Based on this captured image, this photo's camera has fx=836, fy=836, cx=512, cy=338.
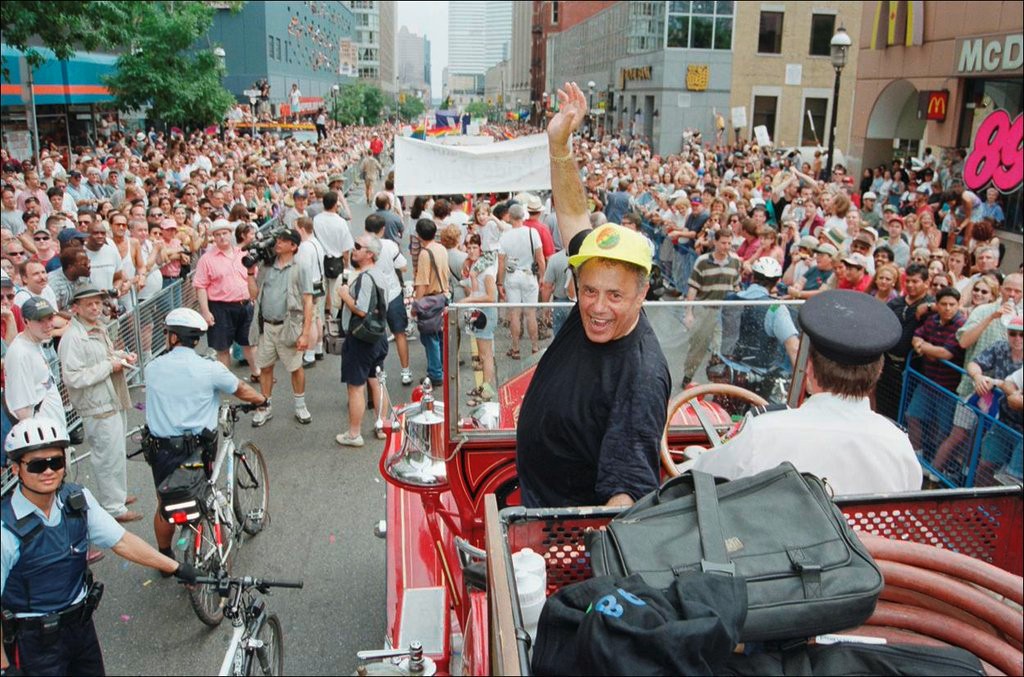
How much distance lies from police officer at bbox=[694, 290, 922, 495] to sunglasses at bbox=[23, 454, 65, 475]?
9.79ft

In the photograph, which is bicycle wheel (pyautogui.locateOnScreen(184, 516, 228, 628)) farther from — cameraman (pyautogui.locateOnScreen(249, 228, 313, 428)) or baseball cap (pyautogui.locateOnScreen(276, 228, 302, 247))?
baseball cap (pyautogui.locateOnScreen(276, 228, 302, 247))

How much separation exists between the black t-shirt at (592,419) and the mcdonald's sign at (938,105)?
1816 centimetres

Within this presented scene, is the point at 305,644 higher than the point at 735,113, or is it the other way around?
the point at 735,113

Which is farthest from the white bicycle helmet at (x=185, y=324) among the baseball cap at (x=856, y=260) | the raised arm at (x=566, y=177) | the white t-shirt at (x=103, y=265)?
the baseball cap at (x=856, y=260)

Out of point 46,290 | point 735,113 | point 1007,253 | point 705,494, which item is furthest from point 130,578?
point 735,113

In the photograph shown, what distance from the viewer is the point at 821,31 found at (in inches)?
1625

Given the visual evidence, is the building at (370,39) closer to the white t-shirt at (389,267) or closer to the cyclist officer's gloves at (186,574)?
the white t-shirt at (389,267)

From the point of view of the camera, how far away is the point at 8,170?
1650cm

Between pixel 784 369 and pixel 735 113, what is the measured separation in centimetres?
2548

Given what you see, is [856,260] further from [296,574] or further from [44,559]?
[44,559]

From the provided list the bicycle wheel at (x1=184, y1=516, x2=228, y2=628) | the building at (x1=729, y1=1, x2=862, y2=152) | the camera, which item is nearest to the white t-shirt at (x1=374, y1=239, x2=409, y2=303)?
the camera

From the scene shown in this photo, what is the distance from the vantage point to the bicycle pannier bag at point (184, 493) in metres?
5.00

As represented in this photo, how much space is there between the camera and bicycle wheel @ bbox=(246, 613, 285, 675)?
411 cm

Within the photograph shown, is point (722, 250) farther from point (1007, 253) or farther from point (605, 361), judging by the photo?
point (1007, 253)
